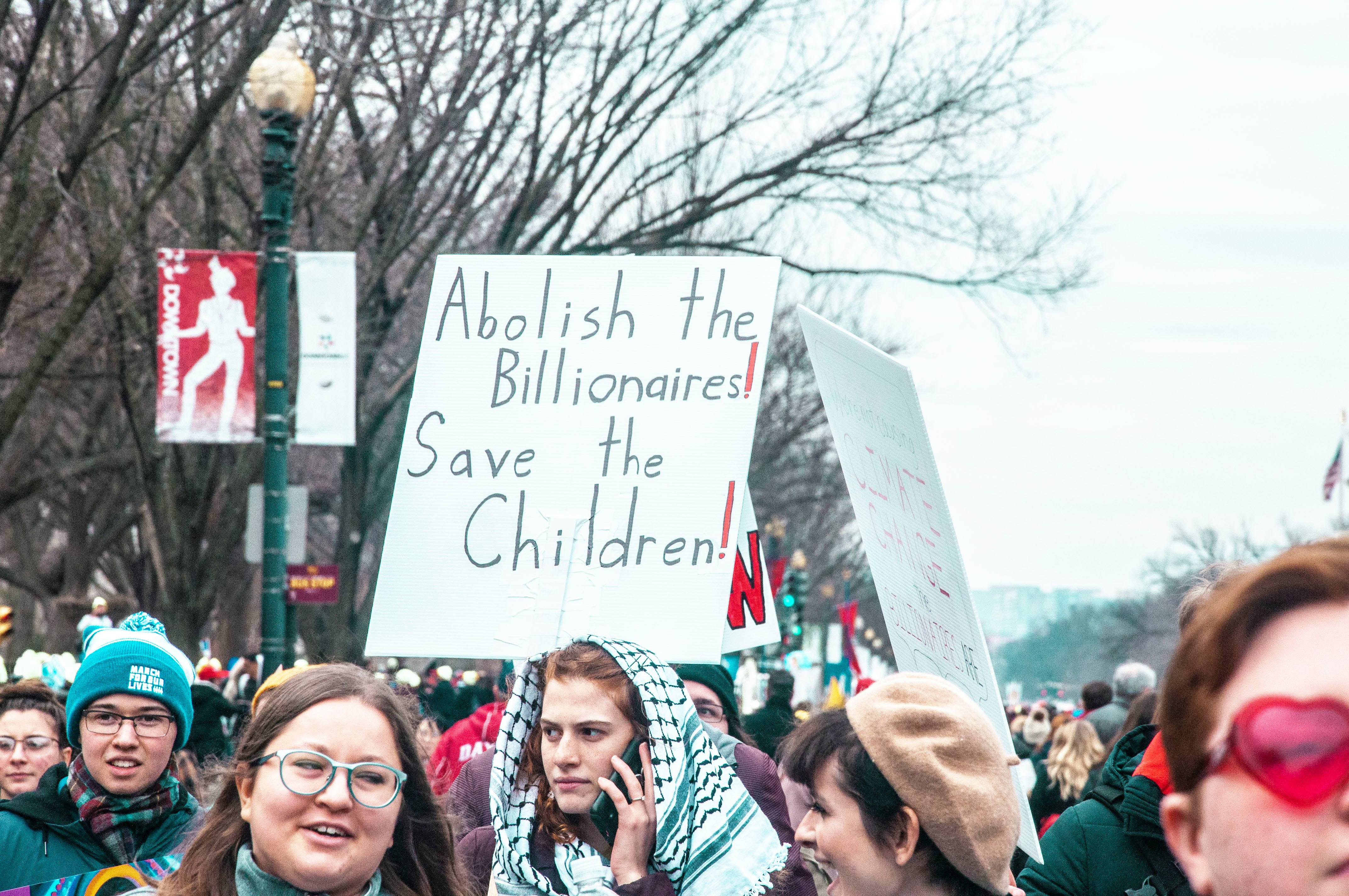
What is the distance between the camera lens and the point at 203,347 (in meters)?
11.9

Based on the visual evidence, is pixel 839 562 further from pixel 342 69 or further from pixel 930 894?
pixel 930 894

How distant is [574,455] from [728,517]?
1.73ft

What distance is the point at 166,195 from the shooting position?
14883 mm

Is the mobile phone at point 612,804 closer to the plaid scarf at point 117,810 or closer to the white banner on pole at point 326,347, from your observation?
the plaid scarf at point 117,810

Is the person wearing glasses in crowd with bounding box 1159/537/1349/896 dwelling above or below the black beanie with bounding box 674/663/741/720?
above

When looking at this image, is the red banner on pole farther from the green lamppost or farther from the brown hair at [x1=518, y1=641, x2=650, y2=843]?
the brown hair at [x1=518, y1=641, x2=650, y2=843]

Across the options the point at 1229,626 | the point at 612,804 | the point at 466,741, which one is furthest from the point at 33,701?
the point at 1229,626

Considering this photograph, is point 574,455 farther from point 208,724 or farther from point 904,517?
point 208,724

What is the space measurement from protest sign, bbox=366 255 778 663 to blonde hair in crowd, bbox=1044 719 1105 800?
3551 mm

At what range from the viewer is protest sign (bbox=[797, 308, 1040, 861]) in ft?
11.4

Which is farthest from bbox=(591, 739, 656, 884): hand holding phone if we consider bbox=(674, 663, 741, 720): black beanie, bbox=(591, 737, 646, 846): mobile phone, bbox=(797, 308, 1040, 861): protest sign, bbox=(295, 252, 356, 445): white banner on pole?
bbox=(295, 252, 356, 445): white banner on pole

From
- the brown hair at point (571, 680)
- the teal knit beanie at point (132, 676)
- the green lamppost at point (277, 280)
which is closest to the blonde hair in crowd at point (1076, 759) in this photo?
the brown hair at point (571, 680)

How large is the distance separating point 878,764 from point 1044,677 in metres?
154

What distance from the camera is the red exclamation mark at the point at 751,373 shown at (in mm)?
4539
